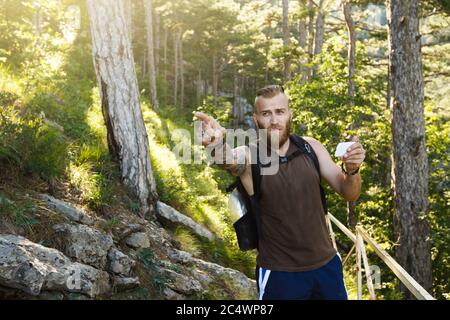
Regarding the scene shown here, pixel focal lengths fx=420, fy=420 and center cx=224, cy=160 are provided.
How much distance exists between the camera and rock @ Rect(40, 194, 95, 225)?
5055 mm

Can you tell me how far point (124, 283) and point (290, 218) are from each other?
273cm

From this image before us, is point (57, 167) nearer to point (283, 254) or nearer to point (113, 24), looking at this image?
point (113, 24)

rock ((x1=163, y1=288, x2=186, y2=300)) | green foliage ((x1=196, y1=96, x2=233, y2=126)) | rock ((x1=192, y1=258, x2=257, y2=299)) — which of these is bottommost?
rock ((x1=192, y1=258, x2=257, y2=299))

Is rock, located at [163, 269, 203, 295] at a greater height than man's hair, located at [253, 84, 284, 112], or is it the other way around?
man's hair, located at [253, 84, 284, 112]

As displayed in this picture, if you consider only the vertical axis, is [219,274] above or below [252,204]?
below

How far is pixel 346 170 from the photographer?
2732 mm

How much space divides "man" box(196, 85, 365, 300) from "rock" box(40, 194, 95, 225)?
314 cm

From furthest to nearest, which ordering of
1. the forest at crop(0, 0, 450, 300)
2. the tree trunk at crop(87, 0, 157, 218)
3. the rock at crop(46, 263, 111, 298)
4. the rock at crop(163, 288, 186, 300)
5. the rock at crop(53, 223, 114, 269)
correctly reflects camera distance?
the tree trunk at crop(87, 0, 157, 218) → the rock at crop(163, 288, 186, 300) → the forest at crop(0, 0, 450, 300) → the rock at crop(53, 223, 114, 269) → the rock at crop(46, 263, 111, 298)

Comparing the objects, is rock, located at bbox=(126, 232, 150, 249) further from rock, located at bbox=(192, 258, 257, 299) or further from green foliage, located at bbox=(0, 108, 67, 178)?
green foliage, located at bbox=(0, 108, 67, 178)

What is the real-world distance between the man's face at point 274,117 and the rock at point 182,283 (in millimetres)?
3088

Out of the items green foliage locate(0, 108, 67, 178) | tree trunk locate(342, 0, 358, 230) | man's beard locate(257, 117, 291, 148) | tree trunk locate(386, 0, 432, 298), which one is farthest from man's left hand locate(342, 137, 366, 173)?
tree trunk locate(342, 0, 358, 230)

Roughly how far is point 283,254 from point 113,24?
5.84m

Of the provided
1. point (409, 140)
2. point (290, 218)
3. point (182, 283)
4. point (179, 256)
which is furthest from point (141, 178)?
point (409, 140)

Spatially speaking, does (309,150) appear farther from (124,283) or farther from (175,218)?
(175,218)
